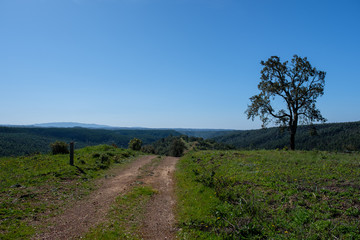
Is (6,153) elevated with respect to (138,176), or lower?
lower

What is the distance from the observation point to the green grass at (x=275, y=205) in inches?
→ 278

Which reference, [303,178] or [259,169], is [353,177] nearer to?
[303,178]

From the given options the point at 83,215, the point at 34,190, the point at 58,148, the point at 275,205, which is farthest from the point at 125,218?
the point at 58,148

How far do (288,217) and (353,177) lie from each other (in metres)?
6.48

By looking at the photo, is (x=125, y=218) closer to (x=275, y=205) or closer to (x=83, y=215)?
(x=83, y=215)

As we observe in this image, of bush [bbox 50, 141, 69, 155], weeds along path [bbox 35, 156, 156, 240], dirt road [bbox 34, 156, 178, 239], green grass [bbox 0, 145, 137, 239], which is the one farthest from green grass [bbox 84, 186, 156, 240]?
bush [bbox 50, 141, 69, 155]

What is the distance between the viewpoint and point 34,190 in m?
11.5

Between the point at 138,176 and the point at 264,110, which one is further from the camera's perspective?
the point at 264,110

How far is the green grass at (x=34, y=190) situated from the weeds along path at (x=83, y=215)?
611mm

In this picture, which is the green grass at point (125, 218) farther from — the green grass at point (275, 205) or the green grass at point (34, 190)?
the green grass at point (34, 190)

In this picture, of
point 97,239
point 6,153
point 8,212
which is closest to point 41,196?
point 8,212

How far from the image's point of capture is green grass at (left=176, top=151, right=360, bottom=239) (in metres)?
7.05

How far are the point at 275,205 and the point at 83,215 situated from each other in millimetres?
8714

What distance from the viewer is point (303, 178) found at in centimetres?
1177
